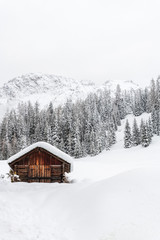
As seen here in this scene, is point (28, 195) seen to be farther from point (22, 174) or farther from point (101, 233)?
point (101, 233)

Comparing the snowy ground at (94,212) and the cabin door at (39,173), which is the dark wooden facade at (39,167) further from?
the snowy ground at (94,212)

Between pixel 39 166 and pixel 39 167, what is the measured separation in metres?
0.10

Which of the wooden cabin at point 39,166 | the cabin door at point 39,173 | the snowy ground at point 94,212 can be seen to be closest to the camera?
the snowy ground at point 94,212

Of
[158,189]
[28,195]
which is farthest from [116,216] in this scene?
[28,195]

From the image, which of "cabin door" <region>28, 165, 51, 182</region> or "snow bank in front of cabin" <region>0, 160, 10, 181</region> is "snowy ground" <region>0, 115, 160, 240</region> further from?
Answer: "snow bank in front of cabin" <region>0, 160, 10, 181</region>

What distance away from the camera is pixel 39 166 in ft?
60.2

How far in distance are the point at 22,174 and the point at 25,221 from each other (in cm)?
1013

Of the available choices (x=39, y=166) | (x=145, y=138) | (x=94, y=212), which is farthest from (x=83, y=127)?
(x=94, y=212)

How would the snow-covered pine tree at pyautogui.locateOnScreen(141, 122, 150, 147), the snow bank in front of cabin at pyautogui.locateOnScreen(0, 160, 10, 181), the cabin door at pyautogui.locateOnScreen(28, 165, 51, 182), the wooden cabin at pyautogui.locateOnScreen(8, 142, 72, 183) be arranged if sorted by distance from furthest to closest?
the snow-covered pine tree at pyautogui.locateOnScreen(141, 122, 150, 147) → the snow bank in front of cabin at pyautogui.locateOnScreen(0, 160, 10, 181) → the cabin door at pyautogui.locateOnScreen(28, 165, 51, 182) → the wooden cabin at pyautogui.locateOnScreen(8, 142, 72, 183)

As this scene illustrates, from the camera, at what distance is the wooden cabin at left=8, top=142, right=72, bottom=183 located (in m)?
18.1

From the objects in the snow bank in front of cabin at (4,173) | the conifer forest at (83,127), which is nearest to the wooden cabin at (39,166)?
the snow bank in front of cabin at (4,173)

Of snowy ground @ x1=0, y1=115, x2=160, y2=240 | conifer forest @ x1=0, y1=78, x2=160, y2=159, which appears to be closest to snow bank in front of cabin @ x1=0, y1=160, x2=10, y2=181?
snowy ground @ x1=0, y1=115, x2=160, y2=240

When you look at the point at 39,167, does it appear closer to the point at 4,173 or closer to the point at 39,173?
the point at 39,173

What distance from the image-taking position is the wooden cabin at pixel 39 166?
18094mm
